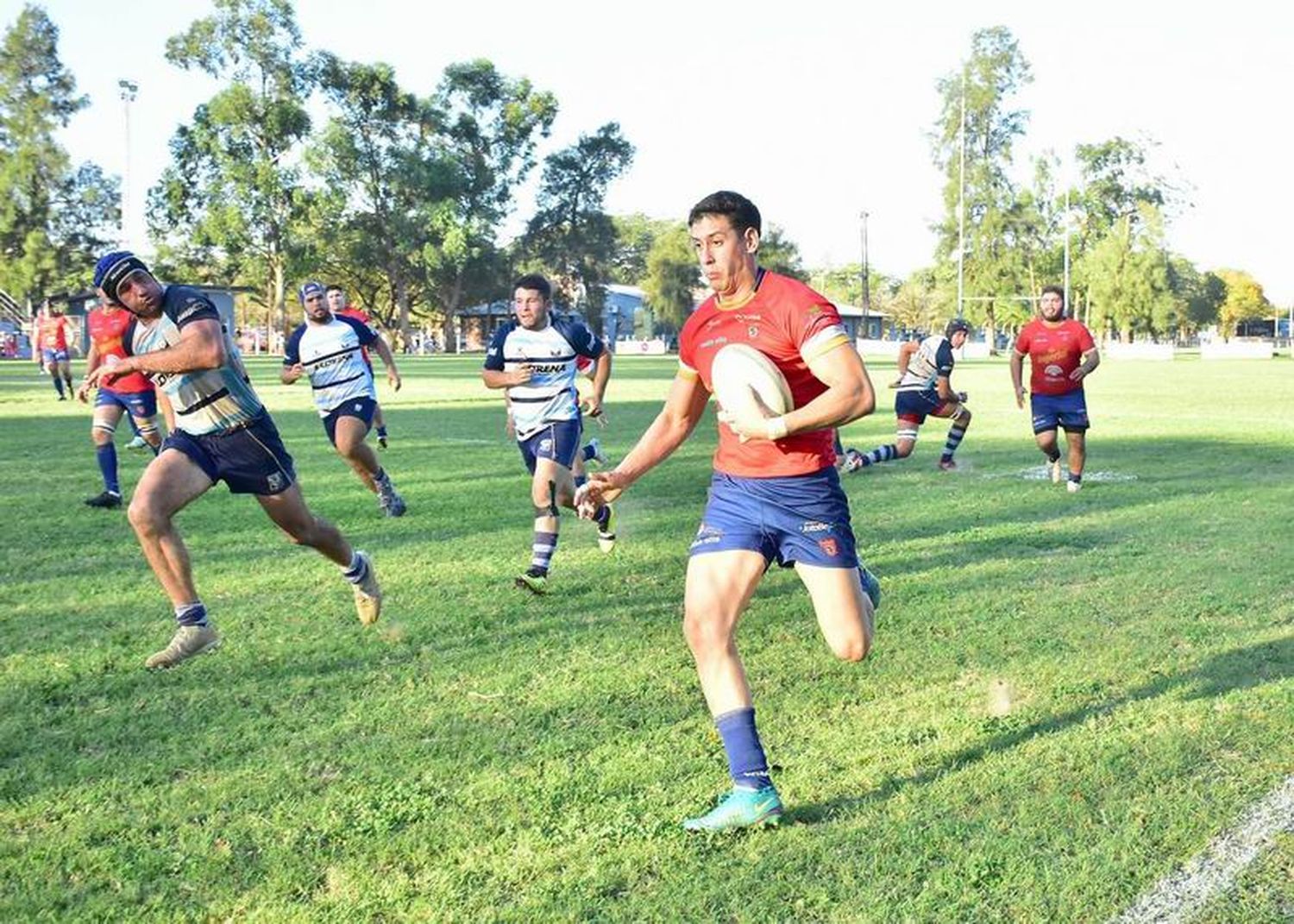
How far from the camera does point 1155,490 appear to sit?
538 inches

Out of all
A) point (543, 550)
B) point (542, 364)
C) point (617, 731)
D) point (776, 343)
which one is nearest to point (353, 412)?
point (542, 364)

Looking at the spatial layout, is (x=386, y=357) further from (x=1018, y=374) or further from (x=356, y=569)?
(x=1018, y=374)

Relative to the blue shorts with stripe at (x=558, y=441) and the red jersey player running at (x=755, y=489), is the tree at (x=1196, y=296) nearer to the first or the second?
the blue shorts with stripe at (x=558, y=441)

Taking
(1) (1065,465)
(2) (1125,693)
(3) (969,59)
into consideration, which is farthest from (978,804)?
(3) (969,59)

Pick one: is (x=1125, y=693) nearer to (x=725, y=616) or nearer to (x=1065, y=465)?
(x=725, y=616)

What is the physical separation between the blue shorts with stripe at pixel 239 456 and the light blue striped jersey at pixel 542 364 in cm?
251

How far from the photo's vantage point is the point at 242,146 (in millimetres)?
68938

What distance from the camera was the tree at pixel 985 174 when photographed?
8656 cm

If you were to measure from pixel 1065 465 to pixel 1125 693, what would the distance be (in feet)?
33.3

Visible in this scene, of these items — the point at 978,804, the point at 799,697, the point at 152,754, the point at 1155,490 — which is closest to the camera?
the point at 978,804

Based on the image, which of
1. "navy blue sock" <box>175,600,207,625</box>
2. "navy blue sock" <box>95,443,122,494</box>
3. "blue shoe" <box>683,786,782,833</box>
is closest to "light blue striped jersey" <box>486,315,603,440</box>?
"navy blue sock" <box>175,600,207,625</box>

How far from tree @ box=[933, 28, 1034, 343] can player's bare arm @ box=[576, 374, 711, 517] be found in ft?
278

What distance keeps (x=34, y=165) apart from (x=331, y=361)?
7483 cm

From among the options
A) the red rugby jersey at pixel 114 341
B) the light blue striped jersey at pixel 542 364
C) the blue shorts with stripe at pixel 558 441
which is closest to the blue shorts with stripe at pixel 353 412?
the red rugby jersey at pixel 114 341
